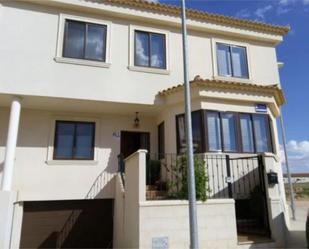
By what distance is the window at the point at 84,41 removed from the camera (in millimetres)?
11281

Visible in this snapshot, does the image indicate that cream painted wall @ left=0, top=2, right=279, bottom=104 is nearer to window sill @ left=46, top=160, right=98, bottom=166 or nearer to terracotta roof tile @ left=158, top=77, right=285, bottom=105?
terracotta roof tile @ left=158, top=77, right=285, bottom=105

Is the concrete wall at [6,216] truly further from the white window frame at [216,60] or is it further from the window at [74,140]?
the white window frame at [216,60]

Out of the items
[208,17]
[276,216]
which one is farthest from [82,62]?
[276,216]

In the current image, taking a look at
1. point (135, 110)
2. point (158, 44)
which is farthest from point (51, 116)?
point (158, 44)

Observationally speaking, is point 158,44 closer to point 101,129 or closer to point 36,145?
point 101,129

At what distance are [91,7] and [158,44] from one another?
126 inches

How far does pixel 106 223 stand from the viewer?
38.9 ft

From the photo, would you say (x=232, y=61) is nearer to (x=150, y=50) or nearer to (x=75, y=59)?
(x=150, y=50)

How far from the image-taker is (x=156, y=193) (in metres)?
9.70

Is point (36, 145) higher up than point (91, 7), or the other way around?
point (91, 7)

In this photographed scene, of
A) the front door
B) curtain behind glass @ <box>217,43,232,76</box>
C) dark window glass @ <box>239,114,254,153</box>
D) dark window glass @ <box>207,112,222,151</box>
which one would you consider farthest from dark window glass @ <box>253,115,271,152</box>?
the front door

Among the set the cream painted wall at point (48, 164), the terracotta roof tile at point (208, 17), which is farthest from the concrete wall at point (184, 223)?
the terracotta roof tile at point (208, 17)

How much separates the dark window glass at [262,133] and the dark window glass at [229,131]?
3.23ft

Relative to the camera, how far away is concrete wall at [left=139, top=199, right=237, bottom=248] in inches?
289
